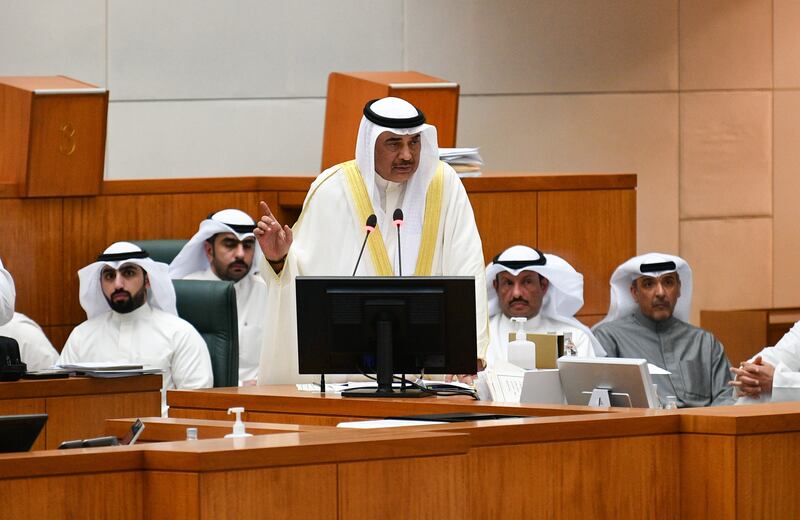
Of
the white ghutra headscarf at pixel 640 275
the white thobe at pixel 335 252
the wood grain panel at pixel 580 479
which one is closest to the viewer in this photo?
the wood grain panel at pixel 580 479

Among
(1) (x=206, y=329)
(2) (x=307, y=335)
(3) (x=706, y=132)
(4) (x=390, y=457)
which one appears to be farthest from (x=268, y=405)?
(3) (x=706, y=132)

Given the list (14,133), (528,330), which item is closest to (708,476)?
(528,330)

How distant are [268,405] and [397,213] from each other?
81 centimetres

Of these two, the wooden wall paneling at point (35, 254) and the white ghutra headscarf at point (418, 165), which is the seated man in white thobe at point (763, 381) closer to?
the white ghutra headscarf at point (418, 165)

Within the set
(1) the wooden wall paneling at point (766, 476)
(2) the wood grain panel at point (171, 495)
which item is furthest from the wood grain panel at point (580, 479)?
(2) the wood grain panel at point (171, 495)

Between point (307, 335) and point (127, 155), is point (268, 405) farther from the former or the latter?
point (127, 155)

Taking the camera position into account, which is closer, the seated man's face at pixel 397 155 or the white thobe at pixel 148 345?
the seated man's face at pixel 397 155

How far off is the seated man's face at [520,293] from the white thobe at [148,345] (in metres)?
1.28

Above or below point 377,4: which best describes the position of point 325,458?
below

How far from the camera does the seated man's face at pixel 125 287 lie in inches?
274

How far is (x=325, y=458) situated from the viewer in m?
2.96

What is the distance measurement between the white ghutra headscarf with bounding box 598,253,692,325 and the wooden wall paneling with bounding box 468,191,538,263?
26.8 inches

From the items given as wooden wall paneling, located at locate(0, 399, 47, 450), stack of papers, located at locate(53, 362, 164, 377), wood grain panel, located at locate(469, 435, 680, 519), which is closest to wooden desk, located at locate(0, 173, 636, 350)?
stack of papers, located at locate(53, 362, 164, 377)

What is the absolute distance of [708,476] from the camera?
11.6 ft
